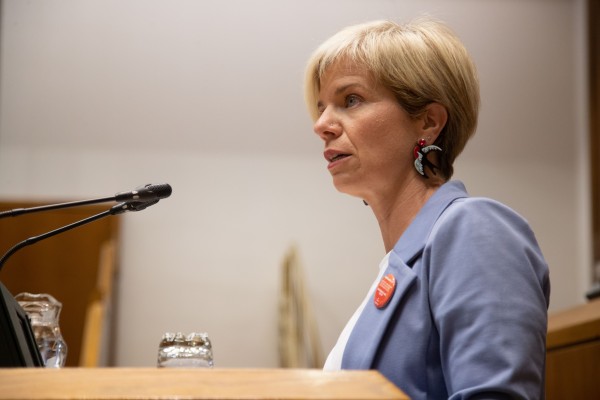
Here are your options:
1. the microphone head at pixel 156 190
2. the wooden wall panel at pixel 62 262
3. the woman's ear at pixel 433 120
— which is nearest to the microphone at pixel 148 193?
the microphone head at pixel 156 190

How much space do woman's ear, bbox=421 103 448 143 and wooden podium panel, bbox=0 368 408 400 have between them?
34.7 inches

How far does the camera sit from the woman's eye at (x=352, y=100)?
1611 mm

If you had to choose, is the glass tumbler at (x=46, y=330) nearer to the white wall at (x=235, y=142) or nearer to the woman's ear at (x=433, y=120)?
the woman's ear at (x=433, y=120)

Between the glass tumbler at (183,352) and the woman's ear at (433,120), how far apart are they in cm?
61

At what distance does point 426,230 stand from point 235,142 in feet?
13.7

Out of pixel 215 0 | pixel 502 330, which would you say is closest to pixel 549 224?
pixel 215 0

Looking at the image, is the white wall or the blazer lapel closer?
the blazer lapel

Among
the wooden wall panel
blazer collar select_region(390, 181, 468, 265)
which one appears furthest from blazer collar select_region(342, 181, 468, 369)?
the wooden wall panel

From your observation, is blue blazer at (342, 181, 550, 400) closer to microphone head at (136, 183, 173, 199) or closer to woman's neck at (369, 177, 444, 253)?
woman's neck at (369, 177, 444, 253)

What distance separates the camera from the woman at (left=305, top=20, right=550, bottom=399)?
114 centimetres

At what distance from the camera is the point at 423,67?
5.12ft

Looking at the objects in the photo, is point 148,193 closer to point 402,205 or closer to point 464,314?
point 402,205

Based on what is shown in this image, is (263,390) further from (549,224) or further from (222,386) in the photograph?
(549,224)

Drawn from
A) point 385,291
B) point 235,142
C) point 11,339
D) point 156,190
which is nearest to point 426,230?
point 385,291
